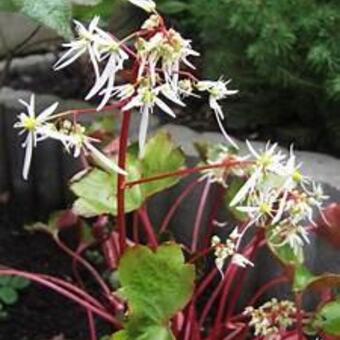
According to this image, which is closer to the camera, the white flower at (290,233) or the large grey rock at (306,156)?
the white flower at (290,233)

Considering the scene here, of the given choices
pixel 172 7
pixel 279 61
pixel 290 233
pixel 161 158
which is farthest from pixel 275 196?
pixel 172 7

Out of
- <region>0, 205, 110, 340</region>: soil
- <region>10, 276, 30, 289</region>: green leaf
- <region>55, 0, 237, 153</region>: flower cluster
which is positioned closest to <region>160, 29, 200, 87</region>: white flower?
<region>55, 0, 237, 153</region>: flower cluster

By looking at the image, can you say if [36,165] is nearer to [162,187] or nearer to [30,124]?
[162,187]

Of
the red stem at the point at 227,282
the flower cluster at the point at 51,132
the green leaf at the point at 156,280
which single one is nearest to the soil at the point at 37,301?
the red stem at the point at 227,282

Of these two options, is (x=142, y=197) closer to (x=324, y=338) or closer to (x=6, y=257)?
(x=324, y=338)

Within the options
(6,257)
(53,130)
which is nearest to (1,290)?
(6,257)

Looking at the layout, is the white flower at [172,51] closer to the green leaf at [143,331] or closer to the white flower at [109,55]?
the white flower at [109,55]
